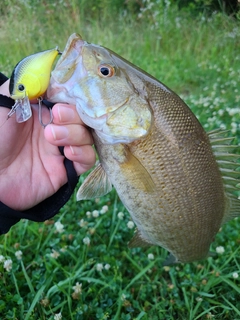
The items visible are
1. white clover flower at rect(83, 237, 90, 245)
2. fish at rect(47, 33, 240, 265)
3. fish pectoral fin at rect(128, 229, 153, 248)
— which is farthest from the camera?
white clover flower at rect(83, 237, 90, 245)

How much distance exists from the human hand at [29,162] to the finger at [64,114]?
0.41ft

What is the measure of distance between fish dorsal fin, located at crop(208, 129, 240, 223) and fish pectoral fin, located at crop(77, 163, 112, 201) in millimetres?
474

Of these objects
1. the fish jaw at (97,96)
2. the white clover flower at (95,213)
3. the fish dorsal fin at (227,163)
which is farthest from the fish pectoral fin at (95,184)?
the white clover flower at (95,213)

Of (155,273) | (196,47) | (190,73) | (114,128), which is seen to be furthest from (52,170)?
(196,47)

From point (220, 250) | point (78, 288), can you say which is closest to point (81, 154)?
point (78, 288)

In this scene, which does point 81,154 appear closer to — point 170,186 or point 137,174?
point 137,174

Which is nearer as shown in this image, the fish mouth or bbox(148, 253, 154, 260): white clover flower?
the fish mouth

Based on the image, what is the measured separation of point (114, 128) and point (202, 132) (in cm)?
39

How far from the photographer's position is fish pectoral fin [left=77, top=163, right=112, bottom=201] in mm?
1470

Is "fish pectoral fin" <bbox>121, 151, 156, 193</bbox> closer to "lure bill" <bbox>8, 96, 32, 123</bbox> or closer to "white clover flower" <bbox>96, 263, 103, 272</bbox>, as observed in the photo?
"lure bill" <bbox>8, 96, 32, 123</bbox>

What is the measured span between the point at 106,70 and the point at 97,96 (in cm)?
10

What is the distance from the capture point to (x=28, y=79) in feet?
3.62

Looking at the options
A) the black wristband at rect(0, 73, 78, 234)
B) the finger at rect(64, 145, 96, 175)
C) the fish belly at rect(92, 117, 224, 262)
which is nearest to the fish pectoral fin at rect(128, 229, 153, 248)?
the fish belly at rect(92, 117, 224, 262)

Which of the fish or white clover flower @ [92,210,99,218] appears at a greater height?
the fish
